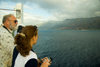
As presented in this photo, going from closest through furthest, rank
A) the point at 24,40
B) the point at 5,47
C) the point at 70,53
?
the point at 24,40
the point at 5,47
the point at 70,53

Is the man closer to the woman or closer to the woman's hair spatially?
the woman

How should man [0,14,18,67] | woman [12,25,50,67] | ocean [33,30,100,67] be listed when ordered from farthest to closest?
1. ocean [33,30,100,67]
2. man [0,14,18,67]
3. woman [12,25,50,67]

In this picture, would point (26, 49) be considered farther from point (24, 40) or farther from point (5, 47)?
point (5, 47)

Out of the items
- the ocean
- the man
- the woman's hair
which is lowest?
the ocean

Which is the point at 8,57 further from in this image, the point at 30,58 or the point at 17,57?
the point at 30,58

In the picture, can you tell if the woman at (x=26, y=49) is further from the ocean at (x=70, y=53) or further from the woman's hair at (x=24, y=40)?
the ocean at (x=70, y=53)

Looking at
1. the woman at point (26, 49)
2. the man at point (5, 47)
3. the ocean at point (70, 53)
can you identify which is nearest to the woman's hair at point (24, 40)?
the woman at point (26, 49)

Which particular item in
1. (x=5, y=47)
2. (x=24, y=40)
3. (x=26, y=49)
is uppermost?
(x=24, y=40)

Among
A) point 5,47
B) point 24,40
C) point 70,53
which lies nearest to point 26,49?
point 24,40

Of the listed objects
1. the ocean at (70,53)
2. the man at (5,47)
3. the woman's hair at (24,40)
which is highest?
the woman's hair at (24,40)

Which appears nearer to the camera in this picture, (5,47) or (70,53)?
(5,47)

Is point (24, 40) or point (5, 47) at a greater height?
point (24, 40)

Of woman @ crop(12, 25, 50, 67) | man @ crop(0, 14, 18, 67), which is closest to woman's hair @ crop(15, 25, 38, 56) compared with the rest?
woman @ crop(12, 25, 50, 67)

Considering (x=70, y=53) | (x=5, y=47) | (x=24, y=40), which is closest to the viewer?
(x=24, y=40)
